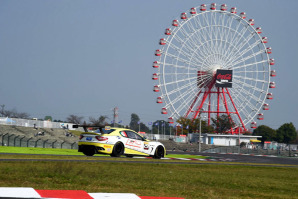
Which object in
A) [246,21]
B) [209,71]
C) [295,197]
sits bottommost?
[295,197]

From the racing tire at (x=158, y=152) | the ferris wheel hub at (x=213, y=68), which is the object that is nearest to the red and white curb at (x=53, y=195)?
the racing tire at (x=158, y=152)

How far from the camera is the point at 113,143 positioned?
2131cm

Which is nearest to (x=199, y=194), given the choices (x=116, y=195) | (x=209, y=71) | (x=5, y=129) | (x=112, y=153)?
(x=116, y=195)

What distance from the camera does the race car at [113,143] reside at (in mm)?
21016

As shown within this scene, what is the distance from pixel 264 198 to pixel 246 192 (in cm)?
92

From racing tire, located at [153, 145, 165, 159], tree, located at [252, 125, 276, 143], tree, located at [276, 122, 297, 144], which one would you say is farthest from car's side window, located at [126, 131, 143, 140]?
tree, located at [252, 125, 276, 143]

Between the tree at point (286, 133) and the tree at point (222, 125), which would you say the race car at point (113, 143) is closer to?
the tree at point (222, 125)

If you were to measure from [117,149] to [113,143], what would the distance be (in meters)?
0.49

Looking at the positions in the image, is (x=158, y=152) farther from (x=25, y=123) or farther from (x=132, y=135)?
(x=25, y=123)

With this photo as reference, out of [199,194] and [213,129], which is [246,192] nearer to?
[199,194]

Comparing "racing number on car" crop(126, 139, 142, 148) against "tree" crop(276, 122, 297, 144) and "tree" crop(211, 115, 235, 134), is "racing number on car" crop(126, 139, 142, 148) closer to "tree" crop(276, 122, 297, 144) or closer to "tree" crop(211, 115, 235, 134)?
"tree" crop(211, 115, 235, 134)

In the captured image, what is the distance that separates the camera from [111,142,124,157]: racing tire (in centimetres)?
2144

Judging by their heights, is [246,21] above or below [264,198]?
above

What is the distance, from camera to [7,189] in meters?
6.95
